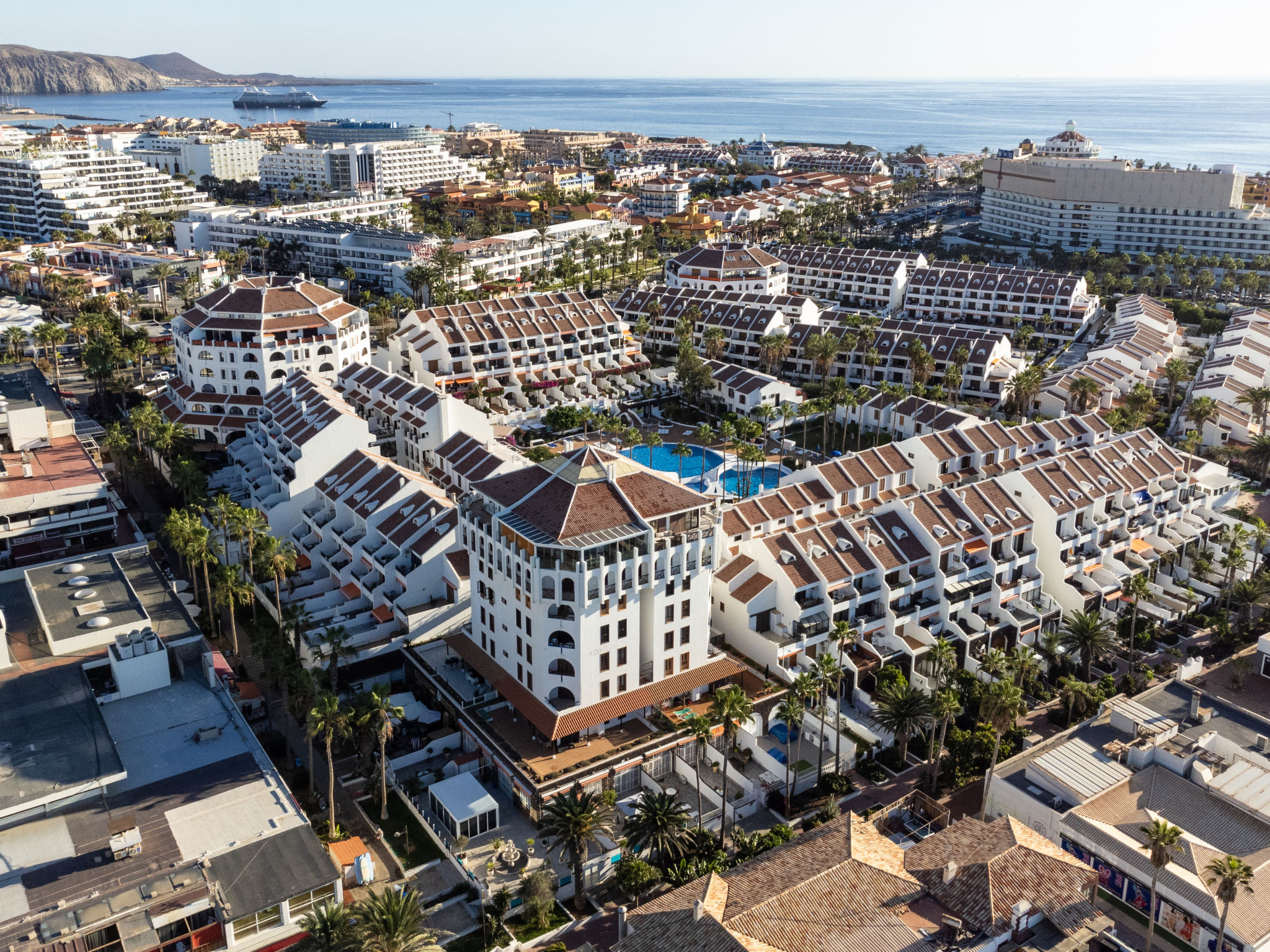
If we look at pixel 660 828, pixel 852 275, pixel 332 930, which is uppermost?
pixel 852 275

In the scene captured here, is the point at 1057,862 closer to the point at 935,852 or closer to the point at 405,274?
the point at 935,852

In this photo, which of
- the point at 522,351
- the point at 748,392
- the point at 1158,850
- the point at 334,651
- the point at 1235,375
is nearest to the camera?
the point at 1158,850

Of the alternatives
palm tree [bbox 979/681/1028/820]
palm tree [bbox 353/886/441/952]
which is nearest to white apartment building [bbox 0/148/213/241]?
palm tree [bbox 353/886/441/952]

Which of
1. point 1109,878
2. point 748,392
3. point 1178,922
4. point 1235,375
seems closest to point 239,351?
point 748,392

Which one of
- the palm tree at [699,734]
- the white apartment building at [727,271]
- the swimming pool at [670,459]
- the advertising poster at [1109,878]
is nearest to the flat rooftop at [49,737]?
the palm tree at [699,734]

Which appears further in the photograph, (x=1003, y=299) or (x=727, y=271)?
(x=727, y=271)

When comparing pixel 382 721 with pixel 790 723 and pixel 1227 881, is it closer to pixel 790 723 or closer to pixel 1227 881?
pixel 790 723

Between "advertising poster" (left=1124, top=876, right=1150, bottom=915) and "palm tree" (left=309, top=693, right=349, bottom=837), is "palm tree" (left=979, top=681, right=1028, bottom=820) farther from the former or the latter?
"palm tree" (left=309, top=693, right=349, bottom=837)
